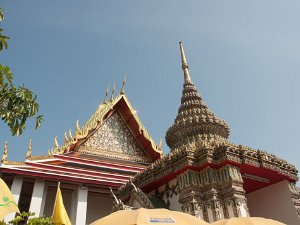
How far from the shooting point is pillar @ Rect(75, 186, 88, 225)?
1291 centimetres

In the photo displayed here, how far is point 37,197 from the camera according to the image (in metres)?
13.0

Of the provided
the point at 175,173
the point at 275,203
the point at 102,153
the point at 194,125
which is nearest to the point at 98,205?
the point at 102,153

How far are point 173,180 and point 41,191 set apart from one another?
7178 mm

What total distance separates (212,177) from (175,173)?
935mm

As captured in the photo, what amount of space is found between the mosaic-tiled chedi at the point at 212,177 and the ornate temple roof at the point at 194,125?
7cm

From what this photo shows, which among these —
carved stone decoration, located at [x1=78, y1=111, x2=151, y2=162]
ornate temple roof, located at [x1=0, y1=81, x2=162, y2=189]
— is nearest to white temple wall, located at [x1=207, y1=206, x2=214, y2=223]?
ornate temple roof, located at [x1=0, y1=81, x2=162, y2=189]

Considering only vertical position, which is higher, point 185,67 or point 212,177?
point 185,67

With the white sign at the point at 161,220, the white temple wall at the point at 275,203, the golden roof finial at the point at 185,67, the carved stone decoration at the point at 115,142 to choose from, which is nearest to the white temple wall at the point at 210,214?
the white temple wall at the point at 275,203

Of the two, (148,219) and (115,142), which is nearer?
(148,219)

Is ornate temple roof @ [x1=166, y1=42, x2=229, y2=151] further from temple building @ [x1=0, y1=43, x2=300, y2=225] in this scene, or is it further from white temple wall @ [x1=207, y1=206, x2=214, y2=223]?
white temple wall @ [x1=207, y1=206, x2=214, y2=223]

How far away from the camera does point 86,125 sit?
56.3ft

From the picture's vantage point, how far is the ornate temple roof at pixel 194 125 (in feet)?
31.9

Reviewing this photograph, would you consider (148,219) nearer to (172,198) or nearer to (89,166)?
(172,198)

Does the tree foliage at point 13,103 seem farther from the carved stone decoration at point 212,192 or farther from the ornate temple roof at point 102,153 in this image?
the ornate temple roof at point 102,153
